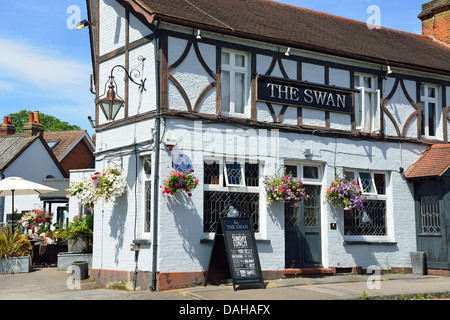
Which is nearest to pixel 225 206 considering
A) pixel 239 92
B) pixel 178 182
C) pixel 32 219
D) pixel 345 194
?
pixel 178 182

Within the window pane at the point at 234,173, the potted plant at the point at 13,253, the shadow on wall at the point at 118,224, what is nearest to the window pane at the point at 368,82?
the window pane at the point at 234,173

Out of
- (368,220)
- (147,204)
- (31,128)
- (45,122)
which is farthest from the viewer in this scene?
(45,122)

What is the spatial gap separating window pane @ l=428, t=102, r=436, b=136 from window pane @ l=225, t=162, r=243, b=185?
6531 mm

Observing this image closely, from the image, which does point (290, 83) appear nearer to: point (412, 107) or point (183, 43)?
Result: point (183, 43)

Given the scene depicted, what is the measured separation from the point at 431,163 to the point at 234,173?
18.3 ft

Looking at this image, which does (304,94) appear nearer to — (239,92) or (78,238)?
(239,92)

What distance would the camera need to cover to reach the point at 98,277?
13672 millimetres

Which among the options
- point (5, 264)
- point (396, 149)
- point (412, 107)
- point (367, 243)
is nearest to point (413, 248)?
point (367, 243)

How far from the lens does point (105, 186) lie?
12.7 metres

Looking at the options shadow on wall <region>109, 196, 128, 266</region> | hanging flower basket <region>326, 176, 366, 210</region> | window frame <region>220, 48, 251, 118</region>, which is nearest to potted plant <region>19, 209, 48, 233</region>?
shadow on wall <region>109, 196, 128, 266</region>

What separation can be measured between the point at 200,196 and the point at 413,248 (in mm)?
6374

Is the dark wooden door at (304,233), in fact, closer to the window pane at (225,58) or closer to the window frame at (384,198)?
the window frame at (384,198)

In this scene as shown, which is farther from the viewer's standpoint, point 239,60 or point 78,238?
point 78,238

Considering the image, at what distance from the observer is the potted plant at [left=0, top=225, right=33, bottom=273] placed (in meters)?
15.3
